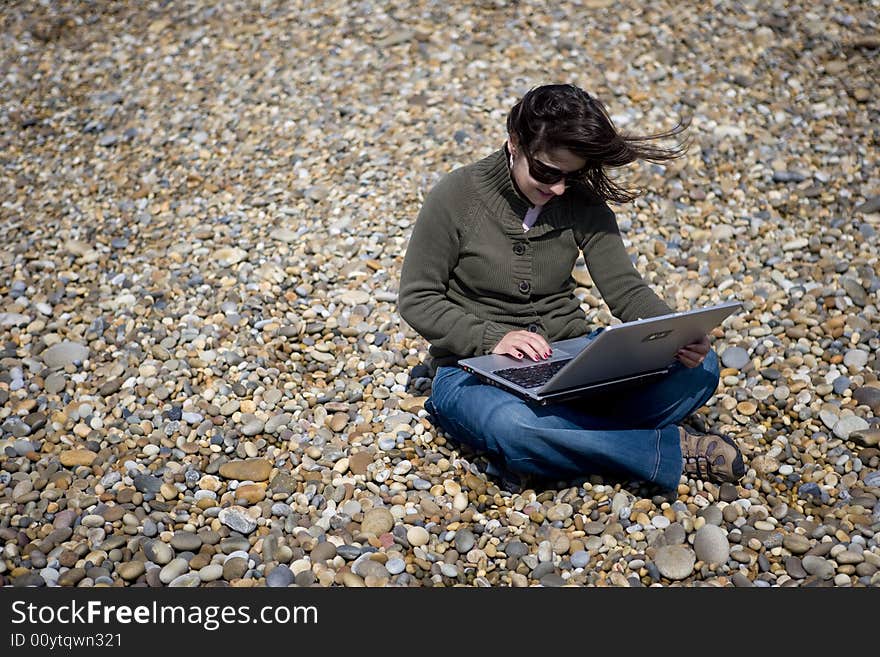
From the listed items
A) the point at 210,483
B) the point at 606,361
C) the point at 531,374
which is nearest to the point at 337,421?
the point at 210,483

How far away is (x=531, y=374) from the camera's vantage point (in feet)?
10.8

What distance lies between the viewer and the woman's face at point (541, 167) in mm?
3197

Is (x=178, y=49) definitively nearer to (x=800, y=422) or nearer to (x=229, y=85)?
(x=229, y=85)

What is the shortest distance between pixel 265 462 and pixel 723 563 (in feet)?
6.05

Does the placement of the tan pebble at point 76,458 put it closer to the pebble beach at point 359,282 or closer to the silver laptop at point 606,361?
the pebble beach at point 359,282

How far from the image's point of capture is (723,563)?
10.5ft

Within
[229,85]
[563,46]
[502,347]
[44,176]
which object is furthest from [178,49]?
[502,347]

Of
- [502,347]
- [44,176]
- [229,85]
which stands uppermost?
[502,347]

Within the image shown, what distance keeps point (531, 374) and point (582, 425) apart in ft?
1.02

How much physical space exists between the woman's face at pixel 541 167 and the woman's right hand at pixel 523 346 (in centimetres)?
51

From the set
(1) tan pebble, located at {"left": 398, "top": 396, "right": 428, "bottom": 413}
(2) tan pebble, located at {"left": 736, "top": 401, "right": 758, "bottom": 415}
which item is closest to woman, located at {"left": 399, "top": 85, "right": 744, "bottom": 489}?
(1) tan pebble, located at {"left": 398, "top": 396, "right": 428, "bottom": 413}

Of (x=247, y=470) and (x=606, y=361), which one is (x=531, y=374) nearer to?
(x=606, y=361)

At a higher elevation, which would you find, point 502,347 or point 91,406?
point 502,347

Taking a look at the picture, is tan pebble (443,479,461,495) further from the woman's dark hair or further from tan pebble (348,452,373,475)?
the woman's dark hair
